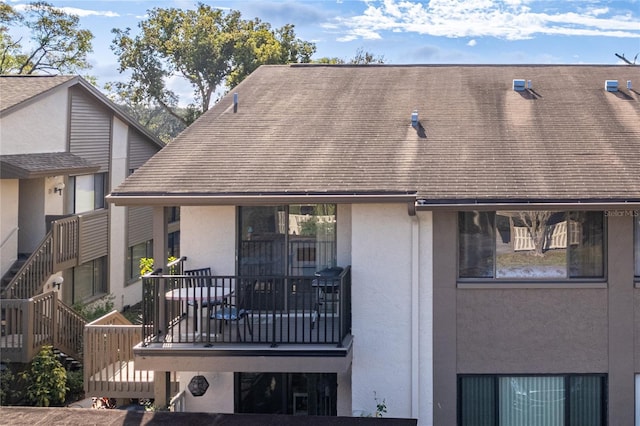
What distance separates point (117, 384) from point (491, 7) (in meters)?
12.0

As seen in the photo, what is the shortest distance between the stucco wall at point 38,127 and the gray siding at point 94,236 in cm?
228

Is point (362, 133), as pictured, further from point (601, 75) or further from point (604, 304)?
point (601, 75)

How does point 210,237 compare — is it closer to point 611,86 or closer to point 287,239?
point 287,239

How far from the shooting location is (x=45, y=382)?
48.6 ft

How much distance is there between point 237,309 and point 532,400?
15.2ft

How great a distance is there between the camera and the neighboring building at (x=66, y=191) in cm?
1786

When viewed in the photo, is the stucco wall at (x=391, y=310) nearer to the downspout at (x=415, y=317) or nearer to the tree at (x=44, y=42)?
the downspout at (x=415, y=317)

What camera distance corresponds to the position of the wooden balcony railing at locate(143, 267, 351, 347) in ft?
33.9

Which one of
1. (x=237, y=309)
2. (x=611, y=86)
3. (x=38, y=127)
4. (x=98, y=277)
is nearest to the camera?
(x=237, y=309)

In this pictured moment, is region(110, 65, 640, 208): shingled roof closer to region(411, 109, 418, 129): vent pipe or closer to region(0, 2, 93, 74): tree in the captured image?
region(411, 109, 418, 129): vent pipe

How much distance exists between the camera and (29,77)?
21.2 m

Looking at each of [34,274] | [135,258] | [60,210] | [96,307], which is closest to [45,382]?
[34,274]

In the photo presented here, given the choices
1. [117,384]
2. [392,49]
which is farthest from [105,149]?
[392,49]

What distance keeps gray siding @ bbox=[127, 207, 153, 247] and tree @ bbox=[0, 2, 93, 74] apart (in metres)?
17.8
